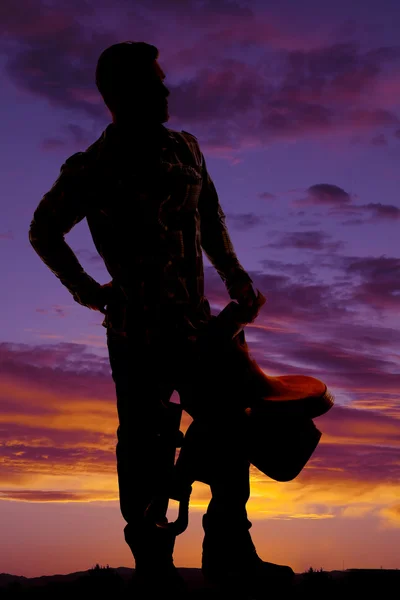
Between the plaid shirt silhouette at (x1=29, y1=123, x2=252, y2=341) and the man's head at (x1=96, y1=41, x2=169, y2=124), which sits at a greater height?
the man's head at (x1=96, y1=41, x2=169, y2=124)

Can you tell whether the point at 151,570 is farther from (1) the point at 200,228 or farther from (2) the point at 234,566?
(1) the point at 200,228

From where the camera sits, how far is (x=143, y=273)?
296 inches

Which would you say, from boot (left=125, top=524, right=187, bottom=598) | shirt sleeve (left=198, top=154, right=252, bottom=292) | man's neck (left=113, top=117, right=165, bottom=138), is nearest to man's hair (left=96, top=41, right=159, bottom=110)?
man's neck (left=113, top=117, right=165, bottom=138)

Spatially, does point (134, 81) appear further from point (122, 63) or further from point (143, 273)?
point (143, 273)

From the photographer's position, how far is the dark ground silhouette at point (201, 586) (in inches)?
284

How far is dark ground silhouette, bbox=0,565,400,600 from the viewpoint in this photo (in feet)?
23.7

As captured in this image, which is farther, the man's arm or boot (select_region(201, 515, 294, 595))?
the man's arm

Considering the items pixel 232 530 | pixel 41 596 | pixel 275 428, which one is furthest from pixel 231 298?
pixel 41 596

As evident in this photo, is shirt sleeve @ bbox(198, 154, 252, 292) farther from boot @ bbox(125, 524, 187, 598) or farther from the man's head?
boot @ bbox(125, 524, 187, 598)

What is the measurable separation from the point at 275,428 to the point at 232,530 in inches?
32.7

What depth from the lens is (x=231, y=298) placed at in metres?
7.81

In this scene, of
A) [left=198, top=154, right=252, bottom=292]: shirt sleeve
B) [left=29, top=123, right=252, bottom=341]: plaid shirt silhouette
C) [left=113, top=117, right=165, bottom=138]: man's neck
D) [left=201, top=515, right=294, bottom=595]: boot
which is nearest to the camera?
[left=201, top=515, right=294, bottom=595]: boot

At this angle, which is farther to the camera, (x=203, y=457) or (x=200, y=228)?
(x=200, y=228)

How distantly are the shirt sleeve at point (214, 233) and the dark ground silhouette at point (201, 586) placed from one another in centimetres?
250
